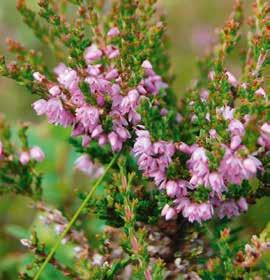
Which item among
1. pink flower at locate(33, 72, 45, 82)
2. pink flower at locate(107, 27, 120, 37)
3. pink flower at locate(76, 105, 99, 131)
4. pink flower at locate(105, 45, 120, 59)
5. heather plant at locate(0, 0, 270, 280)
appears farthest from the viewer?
pink flower at locate(107, 27, 120, 37)

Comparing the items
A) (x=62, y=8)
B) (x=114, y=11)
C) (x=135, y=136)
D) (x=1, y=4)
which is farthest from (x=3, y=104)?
(x=135, y=136)

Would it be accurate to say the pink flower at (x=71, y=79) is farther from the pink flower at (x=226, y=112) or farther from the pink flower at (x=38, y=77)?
the pink flower at (x=226, y=112)

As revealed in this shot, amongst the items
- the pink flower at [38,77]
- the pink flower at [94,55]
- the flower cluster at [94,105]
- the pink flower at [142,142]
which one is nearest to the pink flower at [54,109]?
the flower cluster at [94,105]

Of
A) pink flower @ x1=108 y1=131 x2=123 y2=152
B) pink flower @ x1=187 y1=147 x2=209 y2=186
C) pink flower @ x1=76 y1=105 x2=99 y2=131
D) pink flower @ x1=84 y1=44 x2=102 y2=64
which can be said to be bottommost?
pink flower @ x1=187 y1=147 x2=209 y2=186

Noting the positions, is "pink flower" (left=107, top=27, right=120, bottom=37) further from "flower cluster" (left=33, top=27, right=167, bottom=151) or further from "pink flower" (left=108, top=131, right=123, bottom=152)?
"pink flower" (left=108, top=131, right=123, bottom=152)

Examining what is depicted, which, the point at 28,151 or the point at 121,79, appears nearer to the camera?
the point at 121,79

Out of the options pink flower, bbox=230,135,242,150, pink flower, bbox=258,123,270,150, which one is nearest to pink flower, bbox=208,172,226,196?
pink flower, bbox=230,135,242,150

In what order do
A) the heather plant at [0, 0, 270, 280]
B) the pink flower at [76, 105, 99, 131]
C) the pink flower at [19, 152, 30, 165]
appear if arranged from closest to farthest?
1. the heather plant at [0, 0, 270, 280]
2. the pink flower at [76, 105, 99, 131]
3. the pink flower at [19, 152, 30, 165]

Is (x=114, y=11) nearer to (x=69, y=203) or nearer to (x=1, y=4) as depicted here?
(x=69, y=203)
